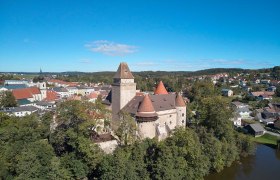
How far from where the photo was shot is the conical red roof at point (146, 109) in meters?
36.2

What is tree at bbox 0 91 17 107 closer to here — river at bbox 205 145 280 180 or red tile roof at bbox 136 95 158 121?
red tile roof at bbox 136 95 158 121

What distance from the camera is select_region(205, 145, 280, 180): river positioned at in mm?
Answer: 35062

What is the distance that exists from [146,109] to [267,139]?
103 feet

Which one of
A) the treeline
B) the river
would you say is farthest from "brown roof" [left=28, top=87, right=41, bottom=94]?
the river

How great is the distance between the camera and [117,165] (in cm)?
2627

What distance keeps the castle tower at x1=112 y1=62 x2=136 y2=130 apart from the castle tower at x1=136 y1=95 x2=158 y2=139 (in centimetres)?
379

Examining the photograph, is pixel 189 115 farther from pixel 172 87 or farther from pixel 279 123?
pixel 172 87

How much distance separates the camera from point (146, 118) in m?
35.9

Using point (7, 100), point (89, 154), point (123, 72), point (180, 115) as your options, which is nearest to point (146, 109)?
point (123, 72)

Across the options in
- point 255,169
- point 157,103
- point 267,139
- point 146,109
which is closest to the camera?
point 146,109

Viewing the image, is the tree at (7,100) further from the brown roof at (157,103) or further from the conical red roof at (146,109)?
the conical red roof at (146,109)

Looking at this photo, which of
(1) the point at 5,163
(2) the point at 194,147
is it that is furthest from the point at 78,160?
(2) the point at 194,147

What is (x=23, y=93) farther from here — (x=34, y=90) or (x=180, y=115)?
(x=180, y=115)

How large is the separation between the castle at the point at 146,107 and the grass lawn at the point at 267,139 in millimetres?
20154
